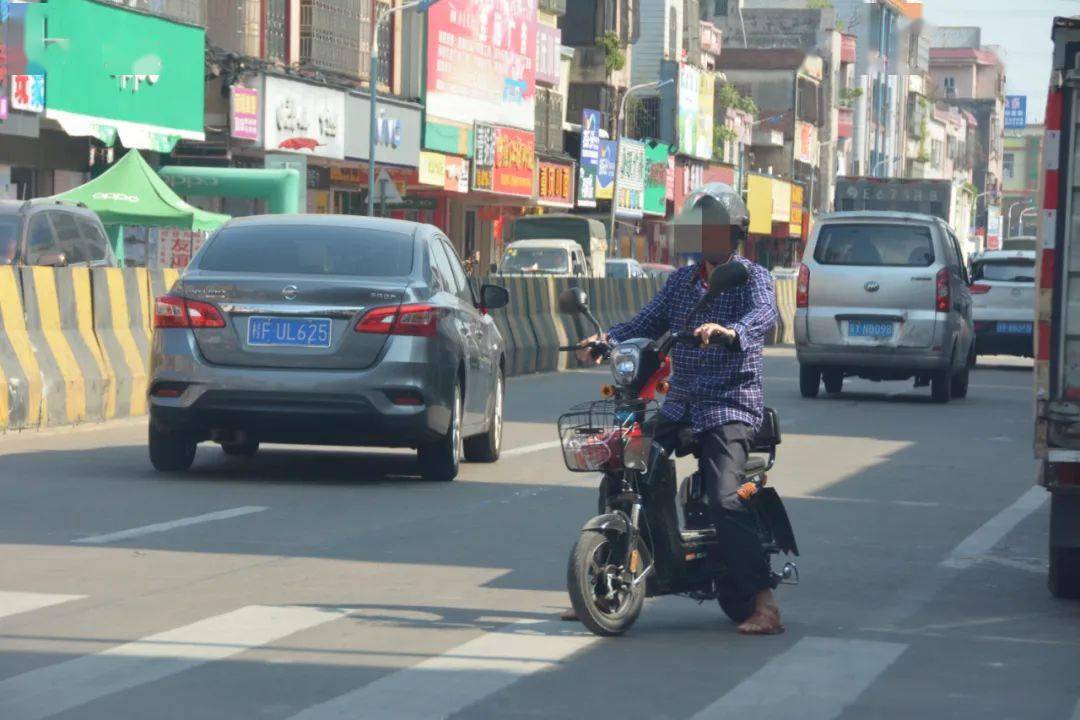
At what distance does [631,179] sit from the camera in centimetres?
7544

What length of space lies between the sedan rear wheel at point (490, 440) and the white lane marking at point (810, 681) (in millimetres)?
6947

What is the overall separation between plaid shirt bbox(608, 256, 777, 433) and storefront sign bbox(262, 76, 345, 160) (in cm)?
3287

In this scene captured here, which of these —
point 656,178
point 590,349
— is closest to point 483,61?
point 656,178

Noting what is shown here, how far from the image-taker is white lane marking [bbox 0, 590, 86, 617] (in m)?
7.96

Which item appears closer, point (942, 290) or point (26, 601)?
point (26, 601)

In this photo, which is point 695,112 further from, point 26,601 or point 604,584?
point 604,584

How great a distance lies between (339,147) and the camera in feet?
148

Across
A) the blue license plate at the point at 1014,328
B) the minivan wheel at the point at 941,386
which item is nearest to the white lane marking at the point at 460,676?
the minivan wheel at the point at 941,386

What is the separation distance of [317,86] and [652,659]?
3692 centimetres

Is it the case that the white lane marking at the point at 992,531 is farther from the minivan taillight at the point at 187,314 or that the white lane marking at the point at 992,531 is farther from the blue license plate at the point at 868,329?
→ the blue license plate at the point at 868,329

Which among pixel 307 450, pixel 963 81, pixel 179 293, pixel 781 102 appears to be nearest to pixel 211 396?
pixel 179 293

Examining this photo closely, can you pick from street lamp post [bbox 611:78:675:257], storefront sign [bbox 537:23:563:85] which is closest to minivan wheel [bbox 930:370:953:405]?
storefront sign [bbox 537:23:563:85]

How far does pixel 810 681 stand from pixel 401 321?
5.92m

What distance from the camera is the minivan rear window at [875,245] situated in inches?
909
